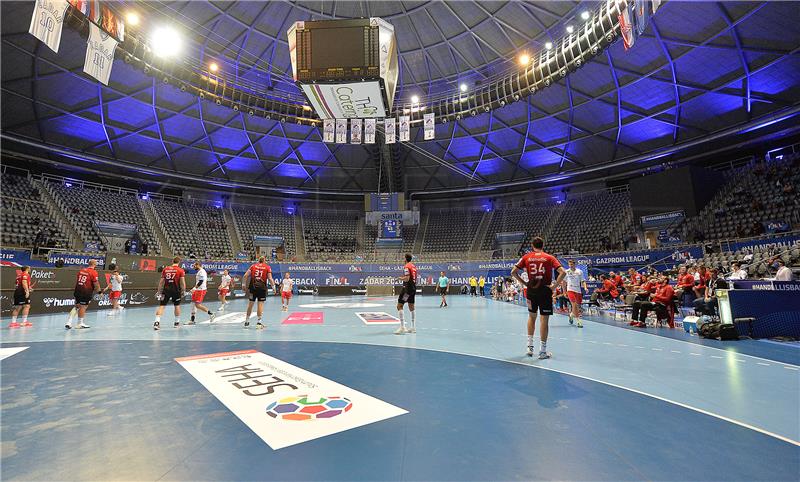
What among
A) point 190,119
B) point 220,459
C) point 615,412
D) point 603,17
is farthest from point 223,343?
point 190,119

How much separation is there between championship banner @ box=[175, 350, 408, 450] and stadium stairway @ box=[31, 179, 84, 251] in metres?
31.4

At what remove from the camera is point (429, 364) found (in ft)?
18.1

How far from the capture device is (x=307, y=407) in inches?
140

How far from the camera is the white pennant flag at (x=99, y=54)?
1423 cm

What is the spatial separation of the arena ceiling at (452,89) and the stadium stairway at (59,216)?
3046 millimetres

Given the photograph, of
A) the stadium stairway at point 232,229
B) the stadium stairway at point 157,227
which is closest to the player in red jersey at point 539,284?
the stadium stairway at point 157,227

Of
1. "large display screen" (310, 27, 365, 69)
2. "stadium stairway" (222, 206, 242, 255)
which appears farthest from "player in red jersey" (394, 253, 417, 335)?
"stadium stairway" (222, 206, 242, 255)

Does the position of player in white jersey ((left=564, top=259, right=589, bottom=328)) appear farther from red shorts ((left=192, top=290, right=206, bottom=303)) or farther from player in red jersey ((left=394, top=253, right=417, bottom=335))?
red shorts ((left=192, top=290, right=206, bottom=303))

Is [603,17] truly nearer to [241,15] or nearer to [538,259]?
[538,259]

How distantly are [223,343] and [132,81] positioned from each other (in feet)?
96.4

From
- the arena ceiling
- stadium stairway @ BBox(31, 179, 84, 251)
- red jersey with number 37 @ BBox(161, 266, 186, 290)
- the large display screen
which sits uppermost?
the arena ceiling

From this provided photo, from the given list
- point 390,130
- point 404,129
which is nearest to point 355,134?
point 390,130

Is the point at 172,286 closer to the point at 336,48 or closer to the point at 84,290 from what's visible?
the point at 84,290

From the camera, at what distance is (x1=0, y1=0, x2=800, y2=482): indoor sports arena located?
9.76 feet
